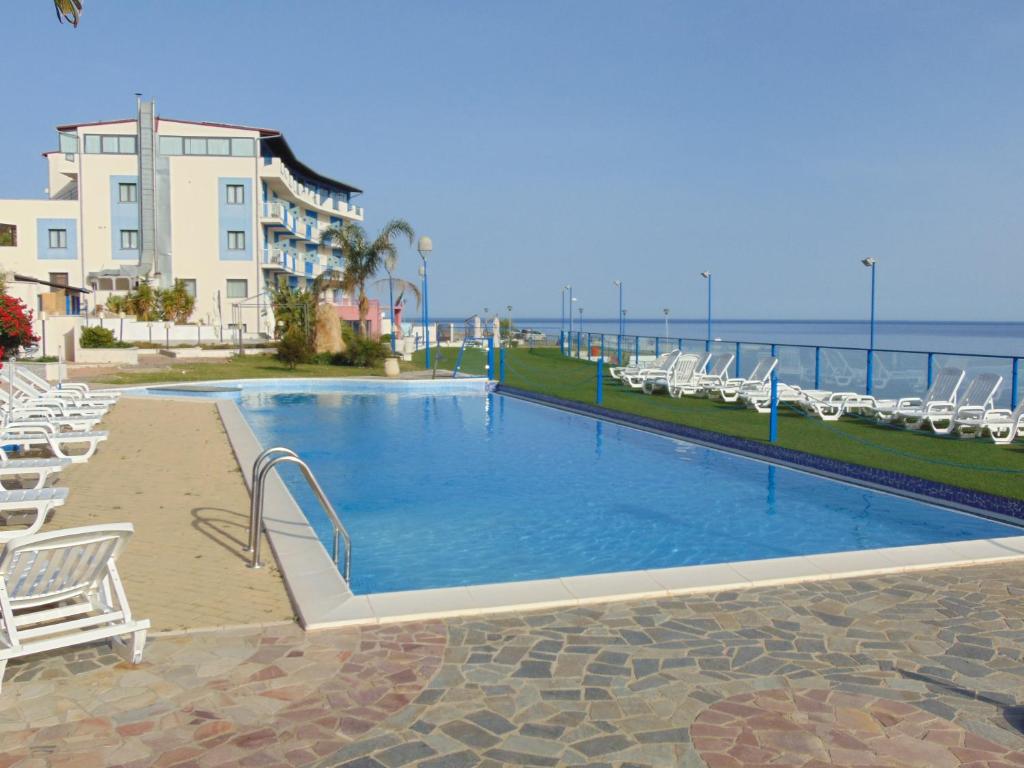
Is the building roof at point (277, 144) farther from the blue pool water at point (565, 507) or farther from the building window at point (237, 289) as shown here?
the blue pool water at point (565, 507)

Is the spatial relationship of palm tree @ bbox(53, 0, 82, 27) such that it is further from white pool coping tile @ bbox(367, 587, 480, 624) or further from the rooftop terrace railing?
the rooftop terrace railing

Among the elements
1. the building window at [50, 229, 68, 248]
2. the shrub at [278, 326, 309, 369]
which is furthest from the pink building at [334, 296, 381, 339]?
the shrub at [278, 326, 309, 369]

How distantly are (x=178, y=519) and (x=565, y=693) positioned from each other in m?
4.73

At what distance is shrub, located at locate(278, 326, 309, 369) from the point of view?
25.8 m

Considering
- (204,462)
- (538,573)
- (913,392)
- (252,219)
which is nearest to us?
(538,573)

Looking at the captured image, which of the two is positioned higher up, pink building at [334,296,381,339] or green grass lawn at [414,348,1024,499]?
pink building at [334,296,381,339]

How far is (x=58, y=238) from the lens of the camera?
41344mm

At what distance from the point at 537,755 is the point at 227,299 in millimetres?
41762

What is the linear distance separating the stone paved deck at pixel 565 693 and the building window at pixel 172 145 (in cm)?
4208

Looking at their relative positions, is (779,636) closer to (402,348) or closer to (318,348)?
(318,348)

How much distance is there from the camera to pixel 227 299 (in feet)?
140

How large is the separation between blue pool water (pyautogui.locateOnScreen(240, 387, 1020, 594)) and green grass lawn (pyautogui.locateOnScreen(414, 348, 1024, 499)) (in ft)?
2.62

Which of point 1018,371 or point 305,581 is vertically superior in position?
point 1018,371

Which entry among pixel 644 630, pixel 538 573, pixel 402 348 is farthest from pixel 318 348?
pixel 644 630
